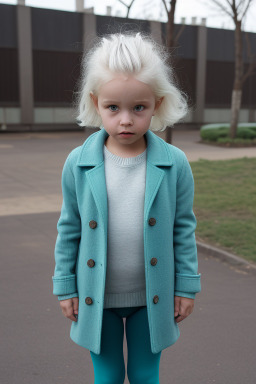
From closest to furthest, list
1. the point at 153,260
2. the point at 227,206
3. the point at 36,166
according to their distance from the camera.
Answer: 1. the point at 153,260
2. the point at 227,206
3. the point at 36,166

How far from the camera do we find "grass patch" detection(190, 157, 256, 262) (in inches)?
231

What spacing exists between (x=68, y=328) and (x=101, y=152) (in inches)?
84.8

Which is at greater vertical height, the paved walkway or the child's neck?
the child's neck

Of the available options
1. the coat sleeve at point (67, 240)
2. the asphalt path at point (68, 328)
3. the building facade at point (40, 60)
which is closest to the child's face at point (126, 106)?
the coat sleeve at point (67, 240)

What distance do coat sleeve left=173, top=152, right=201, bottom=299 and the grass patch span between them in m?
3.35

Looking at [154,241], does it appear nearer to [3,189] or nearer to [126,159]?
[126,159]

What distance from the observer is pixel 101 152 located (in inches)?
80.0

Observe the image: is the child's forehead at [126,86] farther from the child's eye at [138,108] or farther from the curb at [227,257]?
the curb at [227,257]

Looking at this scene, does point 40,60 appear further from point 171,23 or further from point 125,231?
point 125,231

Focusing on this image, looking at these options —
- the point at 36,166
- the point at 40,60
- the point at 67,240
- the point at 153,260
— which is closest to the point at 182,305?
the point at 153,260

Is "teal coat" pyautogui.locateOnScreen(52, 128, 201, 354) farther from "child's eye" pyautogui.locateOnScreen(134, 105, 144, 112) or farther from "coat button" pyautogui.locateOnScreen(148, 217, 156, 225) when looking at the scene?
"child's eye" pyautogui.locateOnScreen(134, 105, 144, 112)

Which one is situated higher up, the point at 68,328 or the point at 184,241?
the point at 184,241

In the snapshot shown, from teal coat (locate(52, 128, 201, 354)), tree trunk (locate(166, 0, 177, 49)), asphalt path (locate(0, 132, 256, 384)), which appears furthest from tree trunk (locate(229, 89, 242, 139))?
Answer: teal coat (locate(52, 128, 201, 354))

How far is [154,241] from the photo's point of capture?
→ 1959mm
